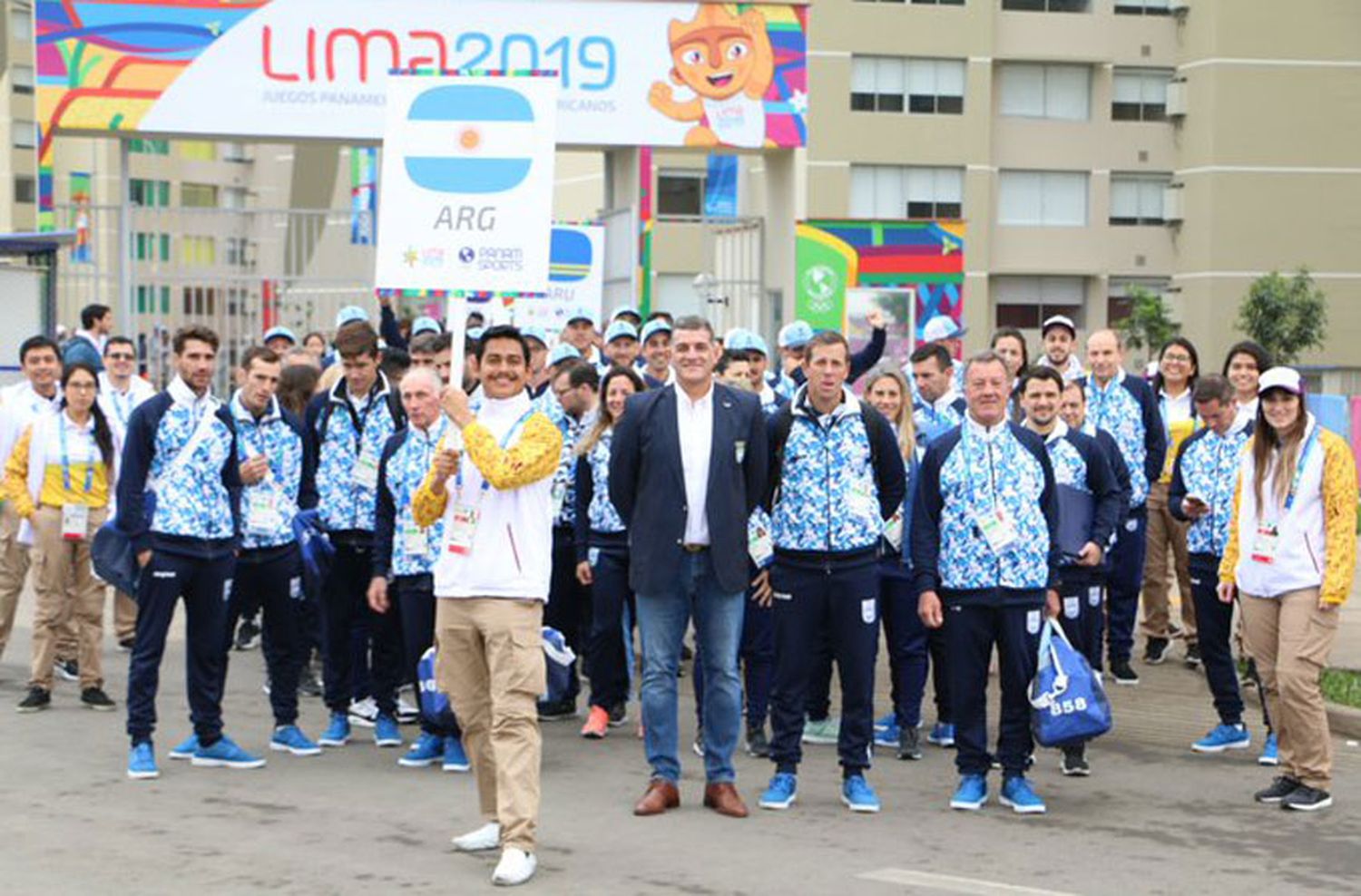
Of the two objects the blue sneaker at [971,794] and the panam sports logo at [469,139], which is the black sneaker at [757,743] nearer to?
the blue sneaker at [971,794]

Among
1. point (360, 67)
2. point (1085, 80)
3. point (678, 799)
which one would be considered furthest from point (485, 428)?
point (1085, 80)

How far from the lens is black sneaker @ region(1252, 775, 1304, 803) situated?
10320mm

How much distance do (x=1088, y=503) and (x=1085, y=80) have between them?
52979 mm

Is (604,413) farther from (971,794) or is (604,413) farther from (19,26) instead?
(19,26)

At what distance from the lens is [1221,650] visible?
38.8ft

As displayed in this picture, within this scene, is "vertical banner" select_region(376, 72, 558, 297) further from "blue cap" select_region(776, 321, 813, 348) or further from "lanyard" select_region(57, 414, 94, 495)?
"blue cap" select_region(776, 321, 813, 348)

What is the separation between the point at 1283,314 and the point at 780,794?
168 ft

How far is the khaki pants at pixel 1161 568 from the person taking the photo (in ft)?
49.0

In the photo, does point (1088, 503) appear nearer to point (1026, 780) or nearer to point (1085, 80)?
point (1026, 780)

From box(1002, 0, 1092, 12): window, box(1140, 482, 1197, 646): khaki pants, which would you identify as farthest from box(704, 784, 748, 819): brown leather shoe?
box(1002, 0, 1092, 12): window

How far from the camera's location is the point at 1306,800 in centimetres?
1020

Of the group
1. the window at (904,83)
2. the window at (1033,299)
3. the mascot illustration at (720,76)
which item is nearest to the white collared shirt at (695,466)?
the mascot illustration at (720,76)

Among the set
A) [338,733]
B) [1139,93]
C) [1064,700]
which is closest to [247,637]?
[338,733]

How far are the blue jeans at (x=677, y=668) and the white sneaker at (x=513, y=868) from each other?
57.7 inches
